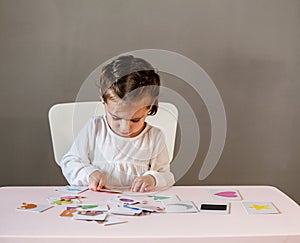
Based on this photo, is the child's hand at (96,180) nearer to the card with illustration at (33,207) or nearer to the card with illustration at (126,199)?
the card with illustration at (126,199)

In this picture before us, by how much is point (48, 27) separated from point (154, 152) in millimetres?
1033

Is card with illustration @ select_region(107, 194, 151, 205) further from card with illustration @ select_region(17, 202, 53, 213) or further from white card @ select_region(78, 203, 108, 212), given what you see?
card with illustration @ select_region(17, 202, 53, 213)

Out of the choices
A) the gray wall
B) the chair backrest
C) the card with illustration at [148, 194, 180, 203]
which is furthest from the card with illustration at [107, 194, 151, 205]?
the gray wall

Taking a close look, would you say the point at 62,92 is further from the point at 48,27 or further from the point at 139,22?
the point at 139,22

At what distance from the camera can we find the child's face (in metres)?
1.58

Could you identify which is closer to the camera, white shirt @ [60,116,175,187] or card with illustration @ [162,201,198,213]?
card with illustration @ [162,201,198,213]

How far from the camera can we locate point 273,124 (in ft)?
8.32

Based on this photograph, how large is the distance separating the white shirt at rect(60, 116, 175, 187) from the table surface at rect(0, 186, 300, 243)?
0.34 m

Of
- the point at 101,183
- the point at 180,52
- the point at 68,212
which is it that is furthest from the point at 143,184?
the point at 180,52

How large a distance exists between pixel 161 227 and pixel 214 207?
0.24 m

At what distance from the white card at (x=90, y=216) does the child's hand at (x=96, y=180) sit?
29 cm

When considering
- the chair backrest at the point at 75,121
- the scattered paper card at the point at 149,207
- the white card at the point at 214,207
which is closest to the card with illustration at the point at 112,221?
the scattered paper card at the point at 149,207

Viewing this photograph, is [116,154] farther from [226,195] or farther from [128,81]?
[226,195]

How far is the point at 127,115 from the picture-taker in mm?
1603
